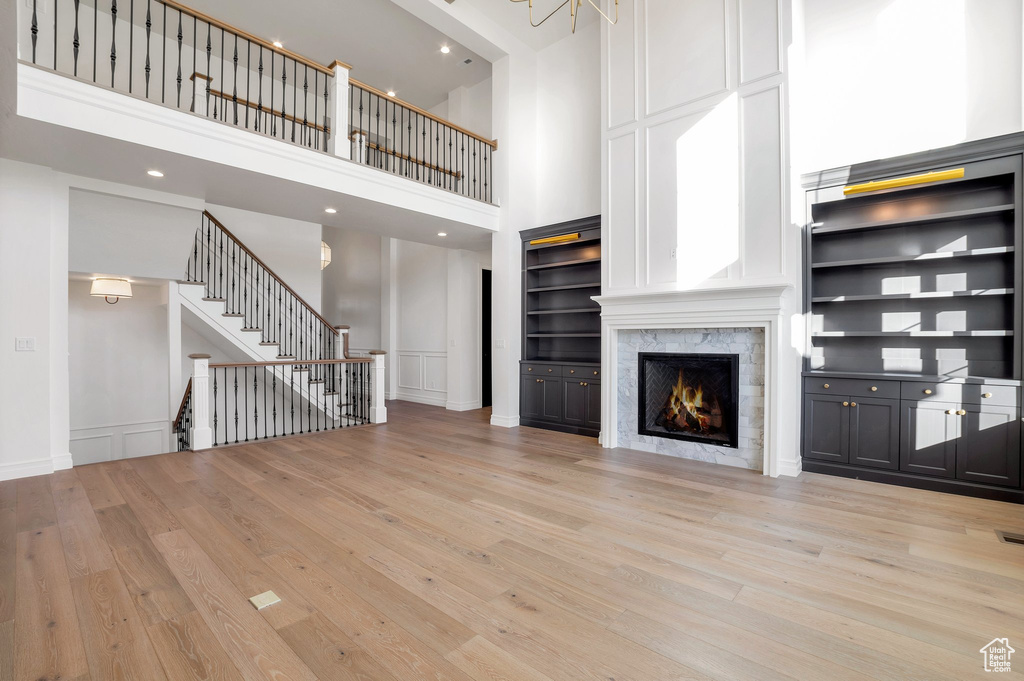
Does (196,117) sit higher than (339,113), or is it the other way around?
(339,113)

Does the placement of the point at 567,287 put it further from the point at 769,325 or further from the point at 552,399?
the point at 769,325

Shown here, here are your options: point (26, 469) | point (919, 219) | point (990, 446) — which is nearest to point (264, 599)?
point (26, 469)

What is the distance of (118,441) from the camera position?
6.39m

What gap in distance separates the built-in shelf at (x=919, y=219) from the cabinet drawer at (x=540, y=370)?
321 centimetres

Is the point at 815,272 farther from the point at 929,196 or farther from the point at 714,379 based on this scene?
the point at 714,379

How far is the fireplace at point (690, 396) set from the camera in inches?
177

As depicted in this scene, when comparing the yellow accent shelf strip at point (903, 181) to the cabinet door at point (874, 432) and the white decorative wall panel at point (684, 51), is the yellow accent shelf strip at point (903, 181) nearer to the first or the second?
the white decorative wall panel at point (684, 51)

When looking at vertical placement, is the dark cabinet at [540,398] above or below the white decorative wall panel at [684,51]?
below

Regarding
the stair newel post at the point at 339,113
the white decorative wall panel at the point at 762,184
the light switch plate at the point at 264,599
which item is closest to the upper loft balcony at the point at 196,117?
the stair newel post at the point at 339,113

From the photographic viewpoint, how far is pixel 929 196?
12.8 ft

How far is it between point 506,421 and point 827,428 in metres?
3.70

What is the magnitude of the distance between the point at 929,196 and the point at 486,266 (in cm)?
581

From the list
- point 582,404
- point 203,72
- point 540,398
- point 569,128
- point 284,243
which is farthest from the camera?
point 284,243

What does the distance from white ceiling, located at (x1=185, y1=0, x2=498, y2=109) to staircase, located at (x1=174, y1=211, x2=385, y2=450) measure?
2.77 m
